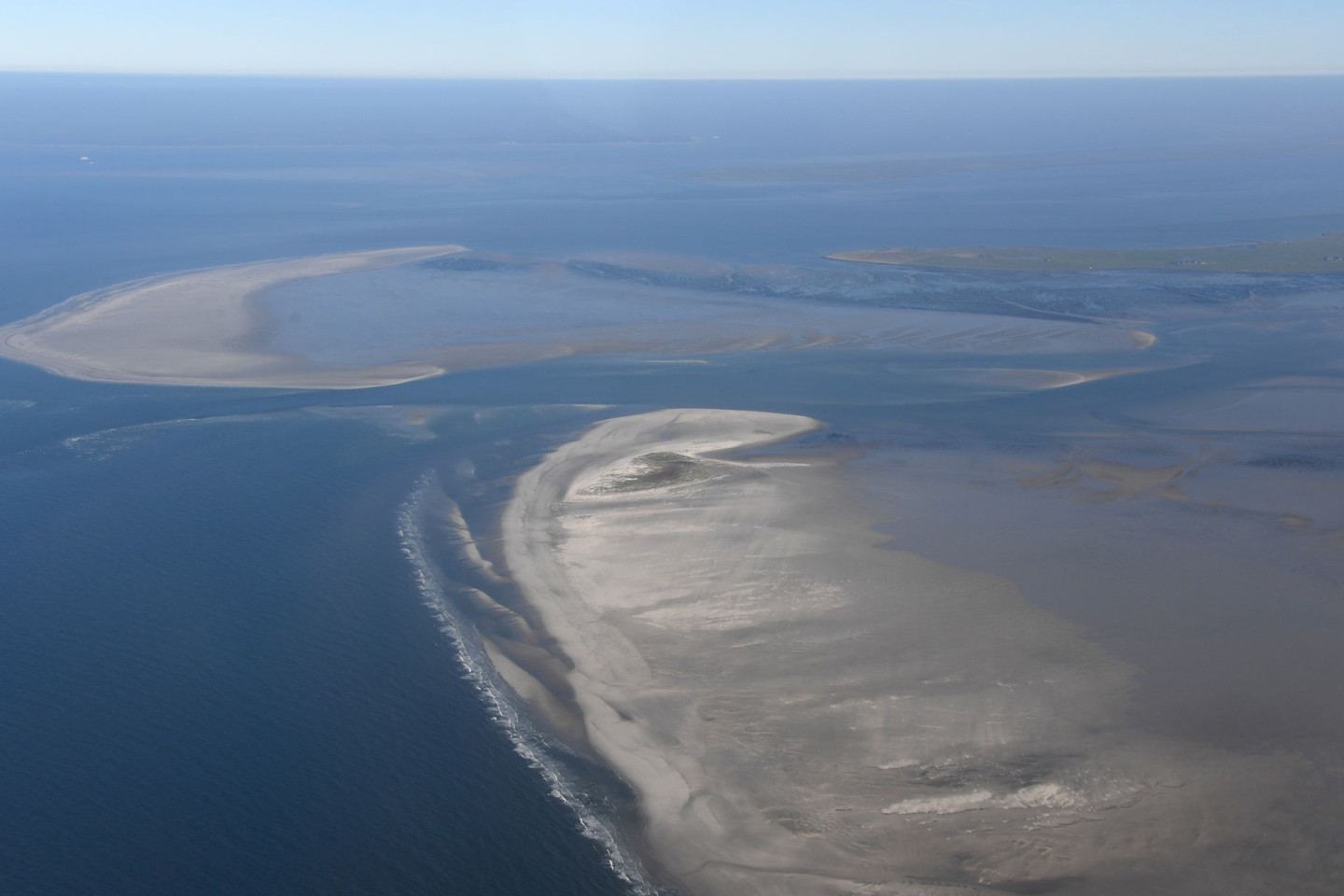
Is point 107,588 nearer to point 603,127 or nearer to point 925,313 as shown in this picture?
point 925,313

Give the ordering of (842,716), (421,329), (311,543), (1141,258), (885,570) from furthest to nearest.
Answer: (1141,258) → (421,329) → (311,543) → (885,570) → (842,716)

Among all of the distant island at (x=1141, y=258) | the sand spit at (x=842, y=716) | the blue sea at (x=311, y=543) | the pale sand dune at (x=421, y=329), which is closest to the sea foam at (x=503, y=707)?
the blue sea at (x=311, y=543)

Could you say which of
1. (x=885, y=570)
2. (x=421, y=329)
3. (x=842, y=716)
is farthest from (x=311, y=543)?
(x=421, y=329)

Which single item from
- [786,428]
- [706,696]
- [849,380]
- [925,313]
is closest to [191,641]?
[706,696]

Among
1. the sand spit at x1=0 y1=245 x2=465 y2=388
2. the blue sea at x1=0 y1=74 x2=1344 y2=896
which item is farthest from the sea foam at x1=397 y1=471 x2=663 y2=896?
the sand spit at x1=0 y1=245 x2=465 y2=388

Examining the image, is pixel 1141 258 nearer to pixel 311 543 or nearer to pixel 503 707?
pixel 311 543

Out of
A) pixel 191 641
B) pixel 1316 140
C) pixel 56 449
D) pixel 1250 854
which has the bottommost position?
pixel 1250 854

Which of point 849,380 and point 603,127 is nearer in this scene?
point 849,380

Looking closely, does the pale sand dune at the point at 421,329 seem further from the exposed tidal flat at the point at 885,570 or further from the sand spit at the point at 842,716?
the sand spit at the point at 842,716
